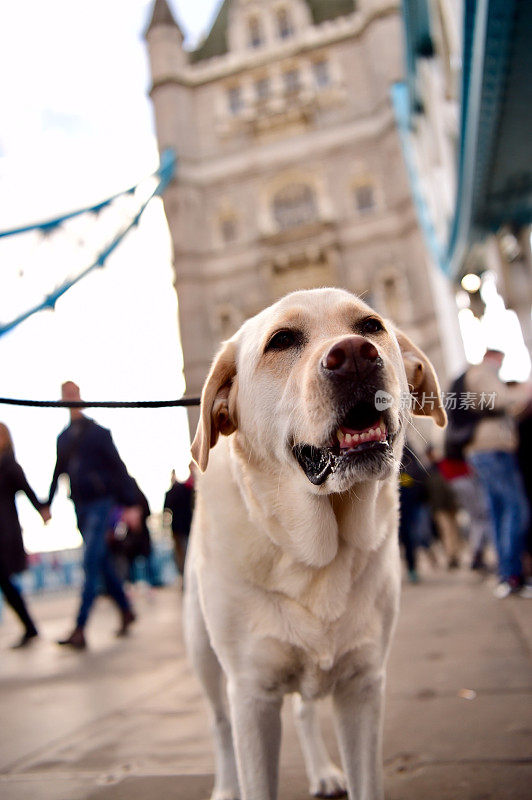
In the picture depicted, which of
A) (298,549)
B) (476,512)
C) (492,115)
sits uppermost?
(492,115)

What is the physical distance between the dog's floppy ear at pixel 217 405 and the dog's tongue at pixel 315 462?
26 cm

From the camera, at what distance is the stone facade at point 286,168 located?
26.5m

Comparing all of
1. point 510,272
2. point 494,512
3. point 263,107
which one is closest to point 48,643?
point 494,512

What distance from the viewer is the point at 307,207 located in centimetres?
2806

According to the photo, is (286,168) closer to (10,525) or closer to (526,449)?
(526,449)

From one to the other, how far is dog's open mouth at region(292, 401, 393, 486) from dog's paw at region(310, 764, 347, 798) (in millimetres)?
1057

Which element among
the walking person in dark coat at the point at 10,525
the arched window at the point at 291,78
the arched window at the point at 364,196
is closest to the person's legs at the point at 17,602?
the walking person in dark coat at the point at 10,525

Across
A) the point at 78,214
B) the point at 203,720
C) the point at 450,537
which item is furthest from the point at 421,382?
the point at 78,214

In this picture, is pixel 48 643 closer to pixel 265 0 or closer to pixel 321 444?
pixel 321 444

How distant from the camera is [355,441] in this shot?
1334mm

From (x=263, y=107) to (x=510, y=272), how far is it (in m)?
22.5

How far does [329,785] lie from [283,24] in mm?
35275

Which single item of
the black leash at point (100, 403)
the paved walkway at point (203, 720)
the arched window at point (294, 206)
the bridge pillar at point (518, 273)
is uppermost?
the arched window at point (294, 206)

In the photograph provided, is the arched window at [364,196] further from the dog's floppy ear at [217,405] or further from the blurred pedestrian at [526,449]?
the dog's floppy ear at [217,405]
